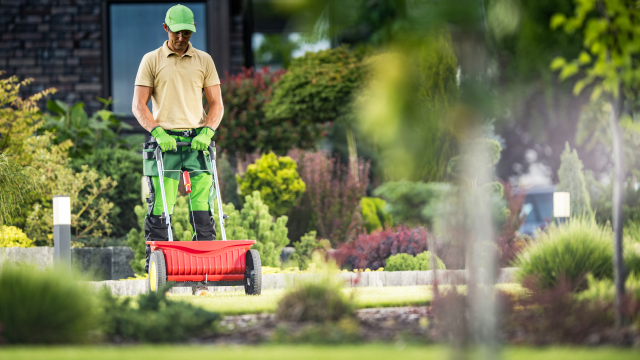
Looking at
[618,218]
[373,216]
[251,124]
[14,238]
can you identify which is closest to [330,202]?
[373,216]

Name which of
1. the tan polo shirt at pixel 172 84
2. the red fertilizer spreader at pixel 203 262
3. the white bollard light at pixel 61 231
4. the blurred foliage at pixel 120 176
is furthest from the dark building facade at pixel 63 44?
the red fertilizer spreader at pixel 203 262

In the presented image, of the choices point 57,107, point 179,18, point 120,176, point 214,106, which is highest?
point 57,107

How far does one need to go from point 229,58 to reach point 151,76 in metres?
6.23

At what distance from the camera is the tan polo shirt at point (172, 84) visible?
5.07 m

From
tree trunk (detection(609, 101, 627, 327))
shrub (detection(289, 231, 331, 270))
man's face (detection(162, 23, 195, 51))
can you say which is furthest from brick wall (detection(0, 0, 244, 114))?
tree trunk (detection(609, 101, 627, 327))

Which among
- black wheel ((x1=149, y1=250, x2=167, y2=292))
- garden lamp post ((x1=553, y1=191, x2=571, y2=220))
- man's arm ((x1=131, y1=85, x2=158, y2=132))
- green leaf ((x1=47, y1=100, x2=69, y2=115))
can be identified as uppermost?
green leaf ((x1=47, y1=100, x2=69, y2=115))

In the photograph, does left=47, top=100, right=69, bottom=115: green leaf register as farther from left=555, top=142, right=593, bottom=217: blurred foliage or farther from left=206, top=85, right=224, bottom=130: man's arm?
left=555, top=142, right=593, bottom=217: blurred foliage

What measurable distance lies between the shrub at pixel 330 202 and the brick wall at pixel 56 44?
4279mm

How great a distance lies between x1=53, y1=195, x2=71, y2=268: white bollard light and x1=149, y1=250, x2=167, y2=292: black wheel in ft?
1.87

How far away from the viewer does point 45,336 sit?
2926 millimetres

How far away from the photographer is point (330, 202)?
29.7ft

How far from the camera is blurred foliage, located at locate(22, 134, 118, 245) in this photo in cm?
725

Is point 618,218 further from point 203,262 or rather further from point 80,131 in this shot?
point 80,131

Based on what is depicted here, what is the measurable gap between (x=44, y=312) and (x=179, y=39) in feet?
8.48
